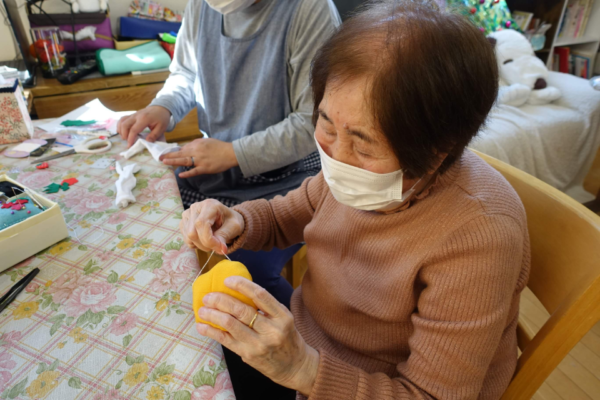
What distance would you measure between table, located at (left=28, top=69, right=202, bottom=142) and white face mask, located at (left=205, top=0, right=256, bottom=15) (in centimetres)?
133

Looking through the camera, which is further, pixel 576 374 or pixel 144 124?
pixel 576 374

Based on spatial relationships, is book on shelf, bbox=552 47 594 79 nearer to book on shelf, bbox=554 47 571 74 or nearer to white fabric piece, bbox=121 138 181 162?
book on shelf, bbox=554 47 571 74

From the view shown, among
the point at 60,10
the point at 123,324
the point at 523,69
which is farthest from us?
the point at 523,69

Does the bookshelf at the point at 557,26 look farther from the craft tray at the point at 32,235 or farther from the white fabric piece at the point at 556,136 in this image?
the craft tray at the point at 32,235

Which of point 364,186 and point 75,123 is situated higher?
point 364,186

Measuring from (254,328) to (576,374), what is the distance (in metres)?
1.59

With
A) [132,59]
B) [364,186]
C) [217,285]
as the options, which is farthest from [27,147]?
[132,59]

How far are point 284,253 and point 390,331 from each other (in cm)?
53

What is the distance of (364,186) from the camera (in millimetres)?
678

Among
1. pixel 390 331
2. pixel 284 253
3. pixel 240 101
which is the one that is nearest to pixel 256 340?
pixel 390 331

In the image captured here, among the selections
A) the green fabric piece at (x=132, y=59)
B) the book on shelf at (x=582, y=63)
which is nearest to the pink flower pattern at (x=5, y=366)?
the green fabric piece at (x=132, y=59)

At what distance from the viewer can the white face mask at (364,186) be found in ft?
2.16

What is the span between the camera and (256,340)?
547mm

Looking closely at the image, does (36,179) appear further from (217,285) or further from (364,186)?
(364,186)
